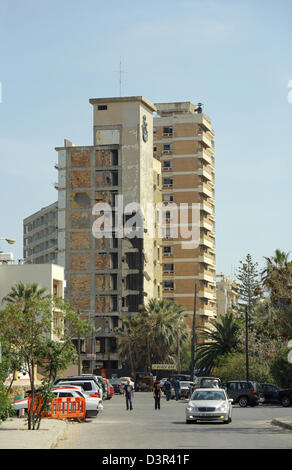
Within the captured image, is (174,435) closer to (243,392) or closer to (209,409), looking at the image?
(209,409)

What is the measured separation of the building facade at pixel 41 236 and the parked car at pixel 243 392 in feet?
292

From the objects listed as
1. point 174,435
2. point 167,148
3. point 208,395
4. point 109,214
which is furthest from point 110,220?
point 174,435

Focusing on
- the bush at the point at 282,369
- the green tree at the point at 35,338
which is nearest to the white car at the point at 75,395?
the green tree at the point at 35,338

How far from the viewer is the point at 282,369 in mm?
59781

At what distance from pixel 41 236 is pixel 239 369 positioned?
3365 inches

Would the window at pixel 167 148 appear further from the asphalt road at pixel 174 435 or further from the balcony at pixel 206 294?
the asphalt road at pixel 174 435

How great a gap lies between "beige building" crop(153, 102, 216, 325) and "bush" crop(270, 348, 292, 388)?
258 ft

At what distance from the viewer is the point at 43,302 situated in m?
29.8

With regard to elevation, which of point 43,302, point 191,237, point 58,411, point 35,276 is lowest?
point 58,411

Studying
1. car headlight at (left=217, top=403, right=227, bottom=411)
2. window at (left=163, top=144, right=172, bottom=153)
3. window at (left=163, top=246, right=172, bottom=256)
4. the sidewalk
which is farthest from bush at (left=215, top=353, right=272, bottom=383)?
window at (left=163, top=144, right=172, bottom=153)
